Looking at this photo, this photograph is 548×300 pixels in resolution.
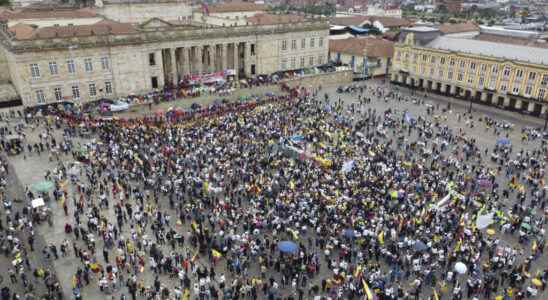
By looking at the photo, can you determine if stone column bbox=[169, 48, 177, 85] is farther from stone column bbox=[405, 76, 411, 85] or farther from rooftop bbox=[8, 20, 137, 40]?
stone column bbox=[405, 76, 411, 85]

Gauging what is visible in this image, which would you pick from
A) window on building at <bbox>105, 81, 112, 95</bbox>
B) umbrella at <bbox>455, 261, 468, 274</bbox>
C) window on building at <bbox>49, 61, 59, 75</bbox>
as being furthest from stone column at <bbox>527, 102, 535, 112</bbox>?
window on building at <bbox>49, 61, 59, 75</bbox>

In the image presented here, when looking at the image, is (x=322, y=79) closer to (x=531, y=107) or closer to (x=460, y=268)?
(x=531, y=107)

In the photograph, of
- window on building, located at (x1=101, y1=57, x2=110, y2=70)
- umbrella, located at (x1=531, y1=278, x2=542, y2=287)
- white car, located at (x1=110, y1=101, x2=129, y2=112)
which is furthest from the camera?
window on building, located at (x1=101, y1=57, x2=110, y2=70)

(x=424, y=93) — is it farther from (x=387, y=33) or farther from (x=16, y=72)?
(x=16, y=72)

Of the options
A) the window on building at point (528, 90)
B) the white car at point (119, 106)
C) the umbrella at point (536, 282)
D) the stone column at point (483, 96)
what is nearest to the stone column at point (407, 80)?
the stone column at point (483, 96)

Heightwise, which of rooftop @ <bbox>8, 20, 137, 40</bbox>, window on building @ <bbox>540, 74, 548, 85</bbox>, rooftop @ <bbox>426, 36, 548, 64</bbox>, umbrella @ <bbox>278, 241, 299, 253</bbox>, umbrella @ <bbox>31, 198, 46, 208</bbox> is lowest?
umbrella @ <bbox>278, 241, 299, 253</bbox>

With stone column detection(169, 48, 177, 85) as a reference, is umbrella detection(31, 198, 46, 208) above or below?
below

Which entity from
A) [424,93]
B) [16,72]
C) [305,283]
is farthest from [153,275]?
[424,93]
